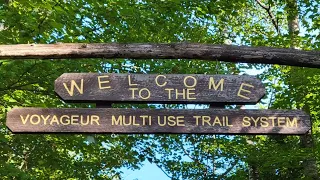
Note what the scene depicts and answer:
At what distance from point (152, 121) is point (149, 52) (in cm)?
86

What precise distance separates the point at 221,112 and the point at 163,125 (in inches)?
22.3

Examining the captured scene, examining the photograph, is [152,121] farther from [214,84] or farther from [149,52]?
[149,52]

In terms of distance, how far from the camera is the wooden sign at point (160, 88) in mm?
4145

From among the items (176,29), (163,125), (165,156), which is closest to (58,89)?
(163,125)

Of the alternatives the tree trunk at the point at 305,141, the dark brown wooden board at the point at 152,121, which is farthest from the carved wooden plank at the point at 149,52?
the tree trunk at the point at 305,141

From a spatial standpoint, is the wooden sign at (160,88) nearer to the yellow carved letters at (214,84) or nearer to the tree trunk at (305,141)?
the yellow carved letters at (214,84)

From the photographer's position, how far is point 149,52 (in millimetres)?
4539

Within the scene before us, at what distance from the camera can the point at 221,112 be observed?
4098mm

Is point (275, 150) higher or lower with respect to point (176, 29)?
lower

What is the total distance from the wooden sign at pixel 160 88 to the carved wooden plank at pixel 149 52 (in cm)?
37

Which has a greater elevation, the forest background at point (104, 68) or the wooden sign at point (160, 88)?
the forest background at point (104, 68)

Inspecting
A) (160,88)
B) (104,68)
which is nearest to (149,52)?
(160,88)

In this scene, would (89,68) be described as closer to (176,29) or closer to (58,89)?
(176,29)

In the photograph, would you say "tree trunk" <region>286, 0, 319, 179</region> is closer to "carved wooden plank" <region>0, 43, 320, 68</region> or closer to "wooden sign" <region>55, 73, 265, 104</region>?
"carved wooden plank" <region>0, 43, 320, 68</region>
